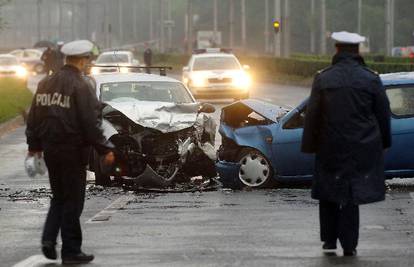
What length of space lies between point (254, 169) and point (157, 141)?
3.94 feet

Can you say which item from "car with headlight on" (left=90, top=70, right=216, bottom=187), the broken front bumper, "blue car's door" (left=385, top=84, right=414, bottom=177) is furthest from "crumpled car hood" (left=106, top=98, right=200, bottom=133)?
"blue car's door" (left=385, top=84, right=414, bottom=177)

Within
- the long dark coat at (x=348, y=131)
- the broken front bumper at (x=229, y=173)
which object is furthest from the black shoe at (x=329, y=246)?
the broken front bumper at (x=229, y=173)

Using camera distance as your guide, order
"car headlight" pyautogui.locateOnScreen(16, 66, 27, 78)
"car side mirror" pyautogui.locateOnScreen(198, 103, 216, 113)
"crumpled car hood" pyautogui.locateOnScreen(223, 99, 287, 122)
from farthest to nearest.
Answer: "car headlight" pyautogui.locateOnScreen(16, 66, 27, 78), "car side mirror" pyautogui.locateOnScreen(198, 103, 216, 113), "crumpled car hood" pyautogui.locateOnScreen(223, 99, 287, 122)

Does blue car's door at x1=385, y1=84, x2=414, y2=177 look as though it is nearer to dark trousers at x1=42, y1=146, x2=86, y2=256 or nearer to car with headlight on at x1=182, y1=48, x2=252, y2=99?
dark trousers at x1=42, y1=146, x2=86, y2=256

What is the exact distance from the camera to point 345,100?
10.5 meters

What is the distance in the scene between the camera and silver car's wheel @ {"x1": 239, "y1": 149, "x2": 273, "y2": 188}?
55.3 feet

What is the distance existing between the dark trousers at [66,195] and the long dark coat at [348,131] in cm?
167

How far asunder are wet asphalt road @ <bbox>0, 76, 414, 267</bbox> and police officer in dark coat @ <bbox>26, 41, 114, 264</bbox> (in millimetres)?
243

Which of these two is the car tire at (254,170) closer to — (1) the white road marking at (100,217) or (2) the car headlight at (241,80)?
(1) the white road marking at (100,217)

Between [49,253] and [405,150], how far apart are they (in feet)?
22.1

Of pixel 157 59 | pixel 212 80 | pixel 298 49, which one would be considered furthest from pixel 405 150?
pixel 298 49

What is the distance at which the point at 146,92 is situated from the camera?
1934 cm

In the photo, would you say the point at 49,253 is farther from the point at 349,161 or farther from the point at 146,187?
the point at 146,187

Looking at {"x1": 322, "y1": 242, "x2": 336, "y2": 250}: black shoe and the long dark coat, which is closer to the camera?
the long dark coat
